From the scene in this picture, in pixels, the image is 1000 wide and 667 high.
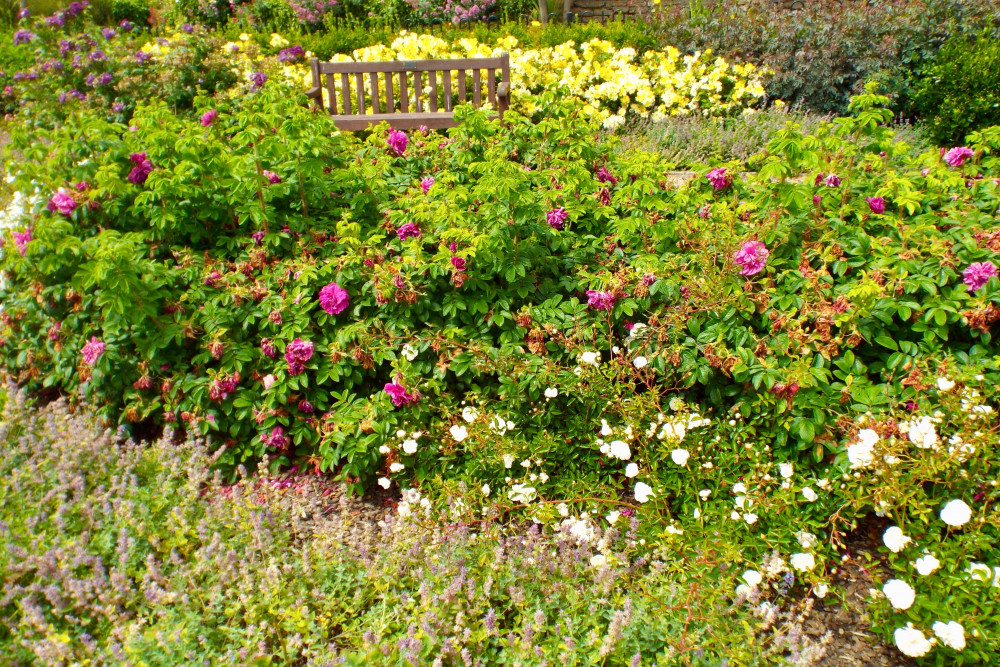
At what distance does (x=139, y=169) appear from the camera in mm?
3232

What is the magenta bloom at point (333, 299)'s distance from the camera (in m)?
2.88

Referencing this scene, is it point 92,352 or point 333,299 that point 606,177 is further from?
point 92,352

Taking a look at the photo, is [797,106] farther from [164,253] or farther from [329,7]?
[329,7]

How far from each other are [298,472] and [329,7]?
1029 centimetres

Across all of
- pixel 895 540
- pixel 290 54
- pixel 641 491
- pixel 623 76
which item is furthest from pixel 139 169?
pixel 290 54

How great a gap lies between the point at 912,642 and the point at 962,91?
6434mm

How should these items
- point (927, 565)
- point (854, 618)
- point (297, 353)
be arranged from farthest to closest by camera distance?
point (297, 353) < point (854, 618) < point (927, 565)

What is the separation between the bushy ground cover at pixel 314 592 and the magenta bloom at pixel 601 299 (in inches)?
33.5

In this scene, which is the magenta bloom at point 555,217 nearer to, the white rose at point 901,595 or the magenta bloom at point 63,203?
the white rose at point 901,595

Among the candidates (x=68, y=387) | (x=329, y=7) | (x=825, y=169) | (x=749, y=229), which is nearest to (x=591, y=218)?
(x=749, y=229)

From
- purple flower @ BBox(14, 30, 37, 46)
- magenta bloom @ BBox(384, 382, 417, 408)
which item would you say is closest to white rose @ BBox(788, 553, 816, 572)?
magenta bloom @ BBox(384, 382, 417, 408)

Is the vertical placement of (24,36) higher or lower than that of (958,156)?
higher

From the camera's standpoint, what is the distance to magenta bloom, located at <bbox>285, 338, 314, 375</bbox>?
9.20 ft

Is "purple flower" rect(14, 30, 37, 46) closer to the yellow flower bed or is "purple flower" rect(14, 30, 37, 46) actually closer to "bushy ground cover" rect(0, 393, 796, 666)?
the yellow flower bed
